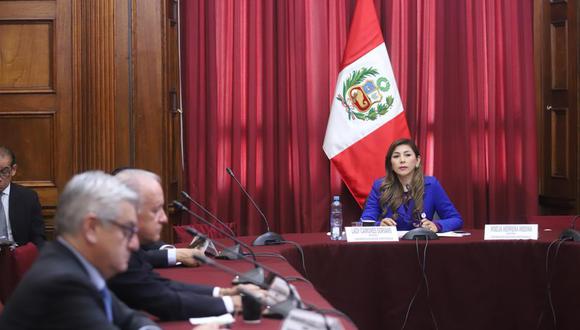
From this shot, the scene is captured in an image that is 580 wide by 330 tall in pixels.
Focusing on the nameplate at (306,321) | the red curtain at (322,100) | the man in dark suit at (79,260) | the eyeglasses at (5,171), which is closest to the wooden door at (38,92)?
the eyeglasses at (5,171)

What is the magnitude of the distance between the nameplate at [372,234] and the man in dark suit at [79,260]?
3.13 metres

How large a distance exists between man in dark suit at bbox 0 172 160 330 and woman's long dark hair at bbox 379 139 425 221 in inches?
150

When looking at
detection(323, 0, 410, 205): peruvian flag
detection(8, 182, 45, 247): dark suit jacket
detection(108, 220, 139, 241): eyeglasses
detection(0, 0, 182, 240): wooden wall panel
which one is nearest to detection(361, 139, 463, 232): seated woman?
detection(323, 0, 410, 205): peruvian flag

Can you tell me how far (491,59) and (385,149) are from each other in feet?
3.49

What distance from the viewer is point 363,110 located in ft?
23.5

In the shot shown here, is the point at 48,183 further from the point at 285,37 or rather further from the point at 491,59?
the point at 491,59

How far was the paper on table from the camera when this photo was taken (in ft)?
10.2

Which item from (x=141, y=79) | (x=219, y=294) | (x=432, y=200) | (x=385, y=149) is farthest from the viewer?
(x=385, y=149)

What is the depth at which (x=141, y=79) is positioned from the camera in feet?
21.6

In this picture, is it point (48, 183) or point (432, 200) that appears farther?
point (48, 183)

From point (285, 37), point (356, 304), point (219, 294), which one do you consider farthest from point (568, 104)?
point (219, 294)

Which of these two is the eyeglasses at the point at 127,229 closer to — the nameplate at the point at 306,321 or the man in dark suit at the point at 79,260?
the man in dark suit at the point at 79,260

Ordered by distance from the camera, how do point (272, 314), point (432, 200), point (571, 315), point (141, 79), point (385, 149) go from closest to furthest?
point (272, 314), point (571, 315), point (432, 200), point (141, 79), point (385, 149)

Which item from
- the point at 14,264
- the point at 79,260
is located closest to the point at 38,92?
the point at 14,264
